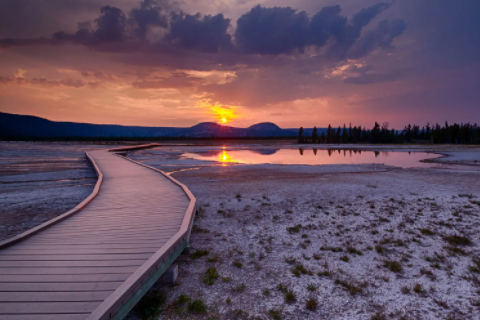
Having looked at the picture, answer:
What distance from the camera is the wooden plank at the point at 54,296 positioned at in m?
3.39

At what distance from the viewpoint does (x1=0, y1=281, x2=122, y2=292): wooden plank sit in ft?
11.8

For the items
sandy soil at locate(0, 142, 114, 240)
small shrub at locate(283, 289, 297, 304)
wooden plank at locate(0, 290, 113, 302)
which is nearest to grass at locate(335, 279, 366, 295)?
small shrub at locate(283, 289, 297, 304)

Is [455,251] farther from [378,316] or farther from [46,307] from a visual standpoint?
[46,307]

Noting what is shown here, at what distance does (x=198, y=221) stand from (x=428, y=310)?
6.35 m

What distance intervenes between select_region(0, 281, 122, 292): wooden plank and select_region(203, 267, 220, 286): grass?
1.94 metres

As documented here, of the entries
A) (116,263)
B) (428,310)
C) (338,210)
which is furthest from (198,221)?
(428,310)

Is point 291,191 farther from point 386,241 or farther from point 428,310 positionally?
point 428,310

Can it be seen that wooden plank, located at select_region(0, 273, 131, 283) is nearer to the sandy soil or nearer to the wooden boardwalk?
the wooden boardwalk

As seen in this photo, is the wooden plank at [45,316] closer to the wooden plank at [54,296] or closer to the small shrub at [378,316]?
the wooden plank at [54,296]

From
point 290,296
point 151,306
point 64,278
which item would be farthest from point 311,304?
point 64,278

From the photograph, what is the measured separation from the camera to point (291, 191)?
1309 cm

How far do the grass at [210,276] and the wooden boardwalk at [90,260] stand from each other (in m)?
0.80

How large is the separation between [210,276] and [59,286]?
2.67 m

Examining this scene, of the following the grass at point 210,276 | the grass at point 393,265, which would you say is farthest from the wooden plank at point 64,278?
the grass at point 393,265
